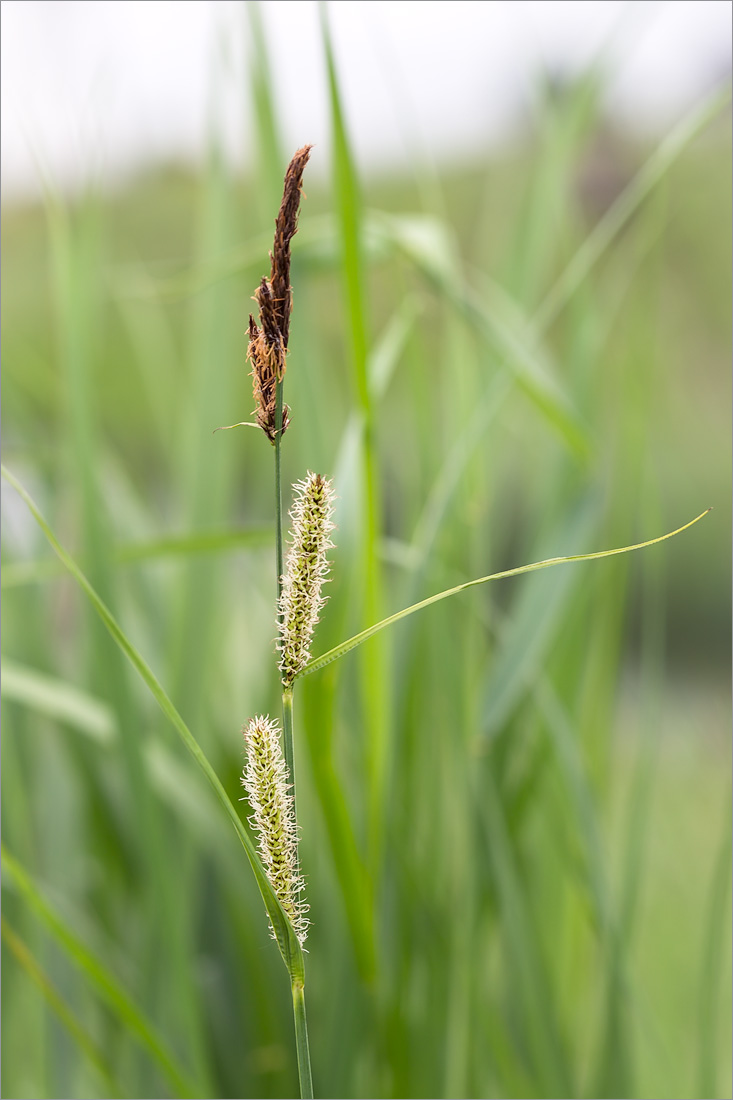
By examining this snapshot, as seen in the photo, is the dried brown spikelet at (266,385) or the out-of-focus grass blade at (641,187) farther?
the out-of-focus grass blade at (641,187)

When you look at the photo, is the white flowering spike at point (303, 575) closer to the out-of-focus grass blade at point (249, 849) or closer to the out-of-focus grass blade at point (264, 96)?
the out-of-focus grass blade at point (249, 849)

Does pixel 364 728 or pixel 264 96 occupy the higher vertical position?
pixel 264 96

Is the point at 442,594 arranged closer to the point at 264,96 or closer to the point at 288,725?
the point at 288,725

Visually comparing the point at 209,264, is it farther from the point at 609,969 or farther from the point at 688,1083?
the point at 688,1083

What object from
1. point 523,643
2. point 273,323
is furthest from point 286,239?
point 523,643

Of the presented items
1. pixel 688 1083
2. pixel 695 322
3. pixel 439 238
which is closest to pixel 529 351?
pixel 439 238

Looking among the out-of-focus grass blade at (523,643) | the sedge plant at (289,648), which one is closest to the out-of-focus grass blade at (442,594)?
→ the sedge plant at (289,648)

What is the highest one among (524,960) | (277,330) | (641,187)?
(641,187)
